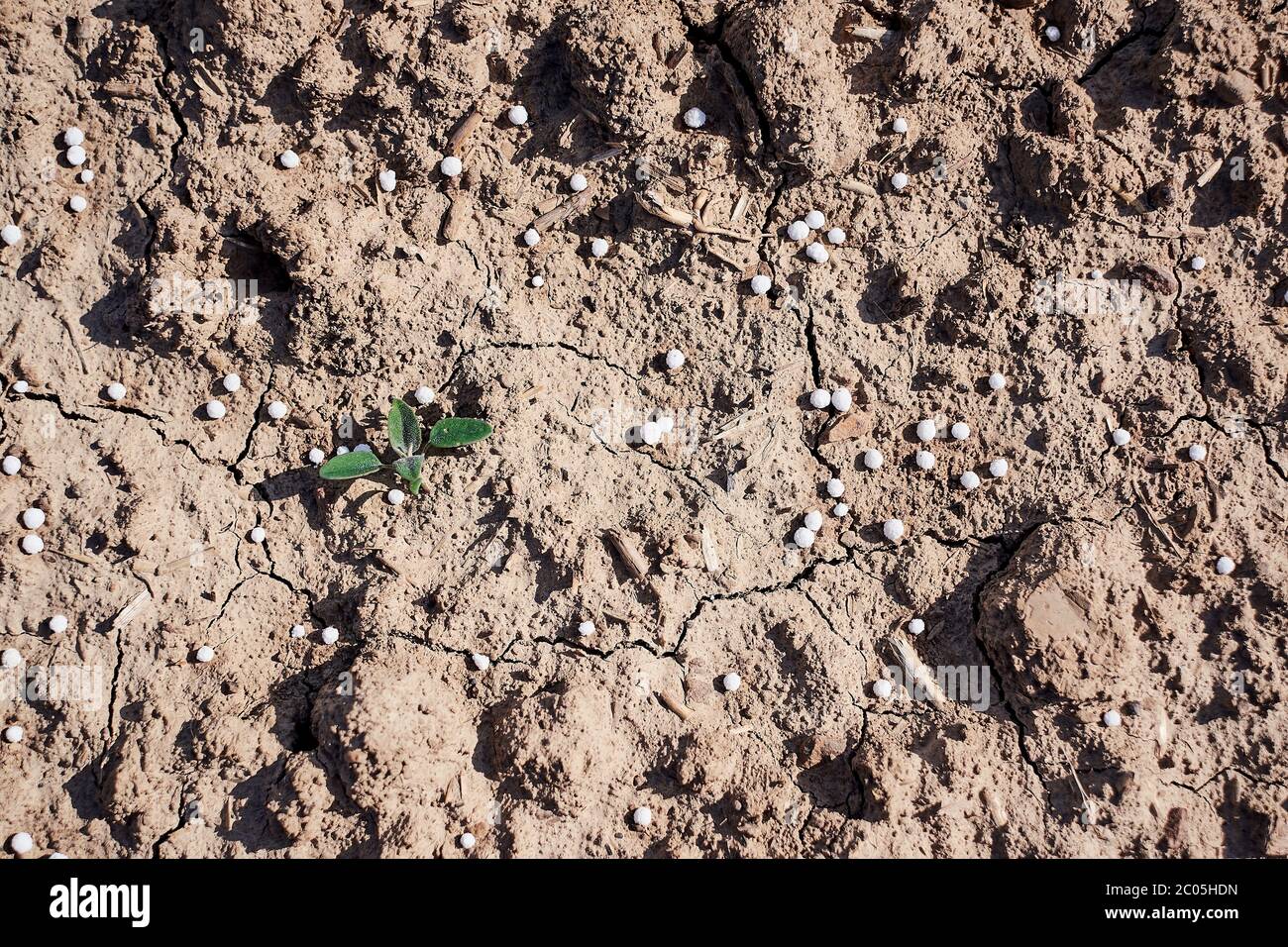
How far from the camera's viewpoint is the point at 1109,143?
316cm

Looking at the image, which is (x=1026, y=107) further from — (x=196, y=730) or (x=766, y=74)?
(x=196, y=730)

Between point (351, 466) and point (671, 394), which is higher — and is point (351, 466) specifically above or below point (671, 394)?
below

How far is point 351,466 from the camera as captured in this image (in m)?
3.01

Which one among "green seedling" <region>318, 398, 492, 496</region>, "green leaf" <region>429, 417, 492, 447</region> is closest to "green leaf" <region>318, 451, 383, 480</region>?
"green seedling" <region>318, 398, 492, 496</region>

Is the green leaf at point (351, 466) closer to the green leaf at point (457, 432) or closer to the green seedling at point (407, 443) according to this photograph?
the green seedling at point (407, 443)

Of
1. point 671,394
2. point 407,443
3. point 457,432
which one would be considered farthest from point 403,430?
point 671,394

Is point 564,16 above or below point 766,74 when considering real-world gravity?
above

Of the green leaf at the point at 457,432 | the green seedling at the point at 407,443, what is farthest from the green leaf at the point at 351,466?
the green leaf at the point at 457,432

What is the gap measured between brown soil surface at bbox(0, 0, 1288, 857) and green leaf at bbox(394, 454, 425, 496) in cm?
9

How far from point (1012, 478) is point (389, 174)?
235 centimetres

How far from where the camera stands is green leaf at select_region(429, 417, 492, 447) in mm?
3016

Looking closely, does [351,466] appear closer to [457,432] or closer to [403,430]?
[403,430]

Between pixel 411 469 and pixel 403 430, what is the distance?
0.44 feet

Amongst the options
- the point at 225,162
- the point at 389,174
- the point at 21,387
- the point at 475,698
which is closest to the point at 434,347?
the point at 389,174
